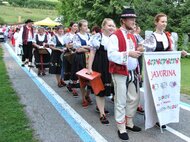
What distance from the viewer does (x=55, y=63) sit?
35.0 feet

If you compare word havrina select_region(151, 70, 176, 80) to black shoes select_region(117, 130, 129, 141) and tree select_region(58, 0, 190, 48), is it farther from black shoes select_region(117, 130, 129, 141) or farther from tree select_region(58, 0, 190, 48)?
tree select_region(58, 0, 190, 48)

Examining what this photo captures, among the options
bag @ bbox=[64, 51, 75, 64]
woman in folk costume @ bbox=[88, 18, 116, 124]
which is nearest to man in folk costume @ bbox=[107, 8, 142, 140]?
woman in folk costume @ bbox=[88, 18, 116, 124]

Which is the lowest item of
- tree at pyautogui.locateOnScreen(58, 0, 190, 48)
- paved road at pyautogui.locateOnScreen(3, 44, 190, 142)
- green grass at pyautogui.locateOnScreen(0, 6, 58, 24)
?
paved road at pyautogui.locateOnScreen(3, 44, 190, 142)

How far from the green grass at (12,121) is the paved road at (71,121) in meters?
0.14

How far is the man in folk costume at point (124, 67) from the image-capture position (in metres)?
5.48

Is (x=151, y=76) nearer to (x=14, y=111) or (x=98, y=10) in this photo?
(x=14, y=111)

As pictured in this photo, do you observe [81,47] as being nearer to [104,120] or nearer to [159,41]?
[104,120]

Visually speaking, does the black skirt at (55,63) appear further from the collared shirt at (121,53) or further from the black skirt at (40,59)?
the collared shirt at (121,53)

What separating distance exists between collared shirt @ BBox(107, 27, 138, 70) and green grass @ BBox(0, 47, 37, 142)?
1.71 m

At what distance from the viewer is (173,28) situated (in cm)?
2059

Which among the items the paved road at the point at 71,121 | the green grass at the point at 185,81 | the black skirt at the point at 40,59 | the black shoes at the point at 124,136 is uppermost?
the black skirt at the point at 40,59

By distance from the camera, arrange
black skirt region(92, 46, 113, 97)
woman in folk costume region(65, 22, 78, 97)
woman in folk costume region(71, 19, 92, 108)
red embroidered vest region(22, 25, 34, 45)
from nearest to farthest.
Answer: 1. black skirt region(92, 46, 113, 97)
2. woman in folk costume region(71, 19, 92, 108)
3. woman in folk costume region(65, 22, 78, 97)
4. red embroidered vest region(22, 25, 34, 45)

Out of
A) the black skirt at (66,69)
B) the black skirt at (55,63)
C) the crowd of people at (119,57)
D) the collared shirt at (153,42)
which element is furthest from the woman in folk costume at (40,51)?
the collared shirt at (153,42)

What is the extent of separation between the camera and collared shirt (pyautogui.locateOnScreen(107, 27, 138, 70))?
17.7ft
